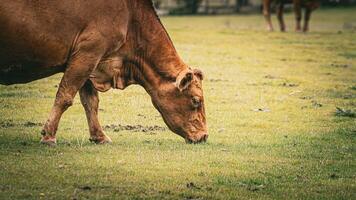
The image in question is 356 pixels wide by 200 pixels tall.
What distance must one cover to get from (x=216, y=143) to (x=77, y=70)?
→ 2662 millimetres

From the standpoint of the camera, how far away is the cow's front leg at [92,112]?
14.5 m

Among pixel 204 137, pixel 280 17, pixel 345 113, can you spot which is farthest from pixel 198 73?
pixel 280 17

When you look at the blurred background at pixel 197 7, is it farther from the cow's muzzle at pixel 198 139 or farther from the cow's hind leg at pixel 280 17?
the cow's muzzle at pixel 198 139

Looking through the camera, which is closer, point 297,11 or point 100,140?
point 100,140

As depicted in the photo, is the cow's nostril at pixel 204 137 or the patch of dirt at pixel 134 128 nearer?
the cow's nostril at pixel 204 137

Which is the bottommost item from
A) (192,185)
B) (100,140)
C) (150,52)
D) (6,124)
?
(6,124)

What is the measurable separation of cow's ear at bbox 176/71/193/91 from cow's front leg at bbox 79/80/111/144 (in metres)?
1.30

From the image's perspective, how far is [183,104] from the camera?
569 inches

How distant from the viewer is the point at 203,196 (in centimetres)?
1123

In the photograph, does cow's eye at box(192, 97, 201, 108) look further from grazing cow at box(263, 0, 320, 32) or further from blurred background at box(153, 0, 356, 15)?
blurred background at box(153, 0, 356, 15)

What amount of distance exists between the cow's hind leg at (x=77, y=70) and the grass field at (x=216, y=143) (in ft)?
1.29

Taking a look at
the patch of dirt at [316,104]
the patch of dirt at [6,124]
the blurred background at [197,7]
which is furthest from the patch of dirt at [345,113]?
the blurred background at [197,7]

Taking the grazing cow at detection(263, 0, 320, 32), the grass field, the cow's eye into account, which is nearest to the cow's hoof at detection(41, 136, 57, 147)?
the grass field

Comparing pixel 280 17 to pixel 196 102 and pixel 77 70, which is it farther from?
pixel 77 70
